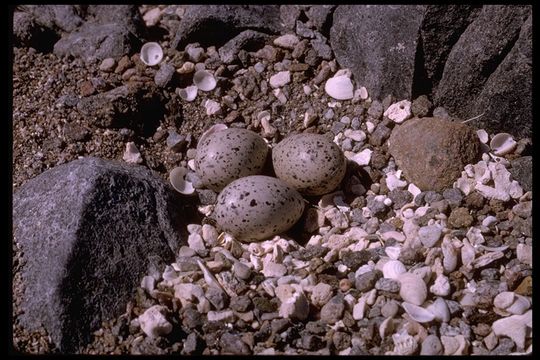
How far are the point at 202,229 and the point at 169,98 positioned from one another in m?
0.89

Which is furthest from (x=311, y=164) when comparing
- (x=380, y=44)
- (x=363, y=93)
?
(x=380, y=44)

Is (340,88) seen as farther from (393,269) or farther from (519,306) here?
(519,306)

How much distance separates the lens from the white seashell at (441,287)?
2256mm

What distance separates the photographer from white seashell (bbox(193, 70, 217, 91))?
3217 millimetres

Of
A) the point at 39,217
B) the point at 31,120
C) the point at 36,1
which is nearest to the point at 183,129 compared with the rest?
the point at 31,120

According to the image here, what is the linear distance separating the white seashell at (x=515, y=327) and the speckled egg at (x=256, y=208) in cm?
94

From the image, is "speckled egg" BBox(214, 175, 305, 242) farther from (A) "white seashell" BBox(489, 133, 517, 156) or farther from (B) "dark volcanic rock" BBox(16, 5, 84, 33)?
(B) "dark volcanic rock" BBox(16, 5, 84, 33)

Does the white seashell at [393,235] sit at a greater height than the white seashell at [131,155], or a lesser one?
greater

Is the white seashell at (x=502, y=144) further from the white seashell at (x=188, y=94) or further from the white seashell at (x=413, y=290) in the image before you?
the white seashell at (x=188, y=94)

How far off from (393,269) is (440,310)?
0.24 m

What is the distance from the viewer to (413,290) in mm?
2229

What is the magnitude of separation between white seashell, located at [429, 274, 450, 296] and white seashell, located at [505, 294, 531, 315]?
0.22 m

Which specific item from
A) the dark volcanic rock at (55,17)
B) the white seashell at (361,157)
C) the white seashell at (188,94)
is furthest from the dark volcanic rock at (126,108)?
the white seashell at (361,157)

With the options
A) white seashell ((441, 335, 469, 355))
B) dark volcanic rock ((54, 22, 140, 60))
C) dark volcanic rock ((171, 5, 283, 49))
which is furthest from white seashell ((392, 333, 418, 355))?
dark volcanic rock ((54, 22, 140, 60))
